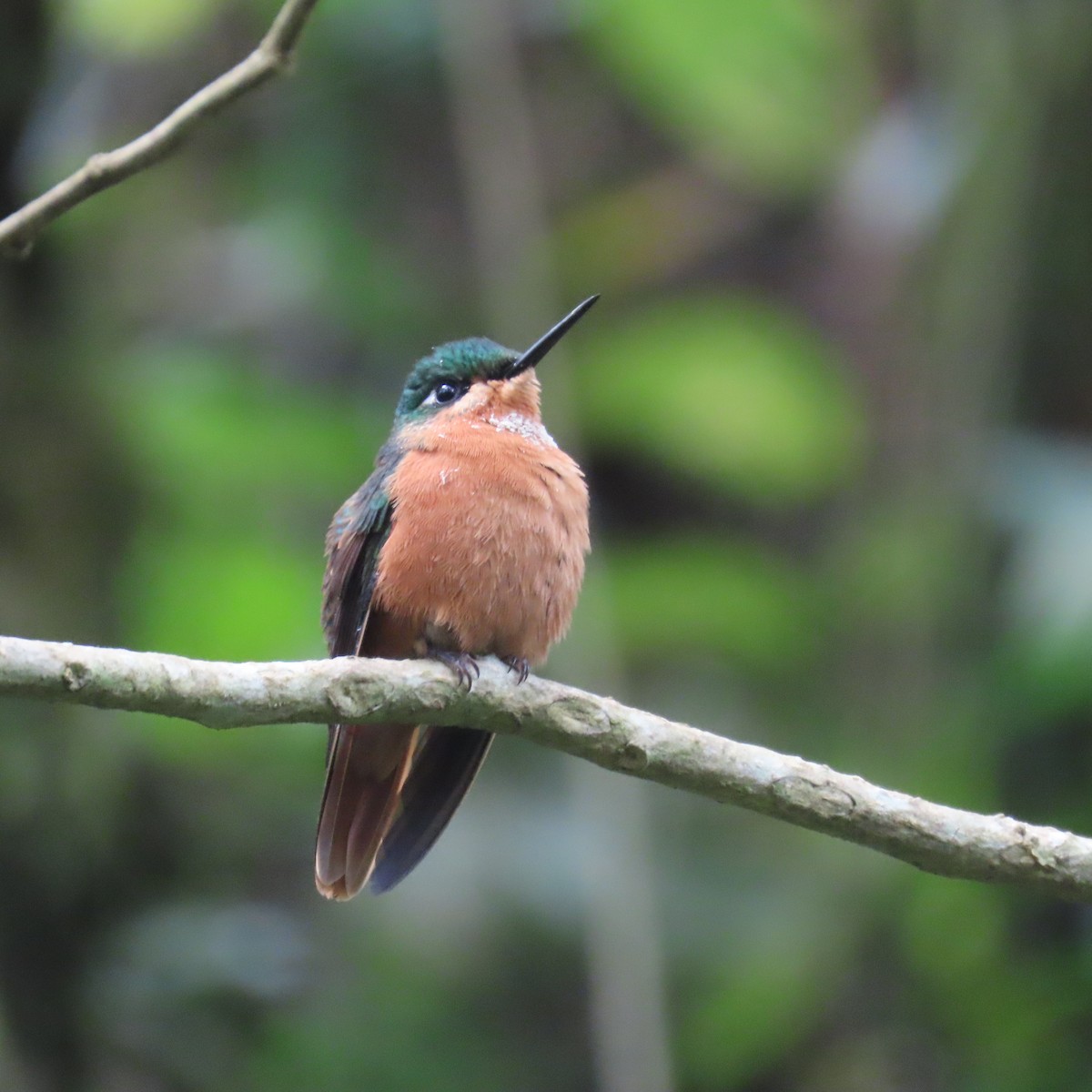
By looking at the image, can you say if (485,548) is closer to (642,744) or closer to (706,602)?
(642,744)

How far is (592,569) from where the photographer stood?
17.3 feet

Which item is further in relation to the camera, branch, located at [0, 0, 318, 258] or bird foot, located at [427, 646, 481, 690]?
bird foot, located at [427, 646, 481, 690]

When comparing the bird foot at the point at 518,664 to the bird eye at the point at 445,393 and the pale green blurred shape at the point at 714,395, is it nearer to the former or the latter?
the bird eye at the point at 445,393

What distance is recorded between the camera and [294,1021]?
5625 millimetres

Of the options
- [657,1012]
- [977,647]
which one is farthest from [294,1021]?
[977,647]

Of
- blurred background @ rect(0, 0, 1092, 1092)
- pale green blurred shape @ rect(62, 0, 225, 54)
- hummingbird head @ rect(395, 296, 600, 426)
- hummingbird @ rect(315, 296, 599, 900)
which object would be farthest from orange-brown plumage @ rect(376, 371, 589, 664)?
pale green blurred shape @ rect(62, 0, 225, 54)

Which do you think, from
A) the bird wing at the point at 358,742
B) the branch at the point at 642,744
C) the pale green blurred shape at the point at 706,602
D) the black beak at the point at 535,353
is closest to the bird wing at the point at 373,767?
the bird wing at the point at 358,742

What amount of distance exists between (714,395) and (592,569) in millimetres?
800

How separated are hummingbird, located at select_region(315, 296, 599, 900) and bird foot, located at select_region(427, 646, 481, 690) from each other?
0.04 ft

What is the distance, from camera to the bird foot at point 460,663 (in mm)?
3312

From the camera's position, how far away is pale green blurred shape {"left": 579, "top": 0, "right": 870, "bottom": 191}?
16.1 ft

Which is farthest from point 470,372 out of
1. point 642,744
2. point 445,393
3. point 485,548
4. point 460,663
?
point 642,744

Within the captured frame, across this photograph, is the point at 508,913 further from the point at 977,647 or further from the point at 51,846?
the point at 977,647

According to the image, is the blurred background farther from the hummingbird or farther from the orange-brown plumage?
the orange-brown plumage
